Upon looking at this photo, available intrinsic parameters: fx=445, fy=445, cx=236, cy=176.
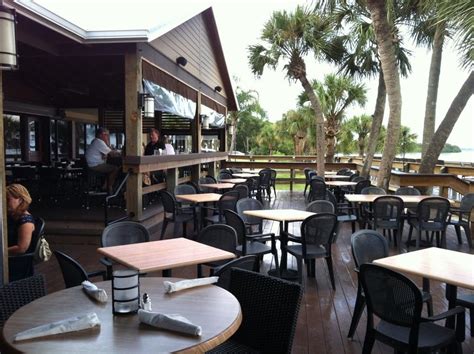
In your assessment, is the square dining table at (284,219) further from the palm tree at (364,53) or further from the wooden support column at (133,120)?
the palm tree at (364,53)

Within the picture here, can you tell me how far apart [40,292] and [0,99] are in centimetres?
182

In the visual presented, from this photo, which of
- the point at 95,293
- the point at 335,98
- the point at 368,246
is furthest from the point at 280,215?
the point at 335,98

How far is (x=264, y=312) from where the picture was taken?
2311 mm

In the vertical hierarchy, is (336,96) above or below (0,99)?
above

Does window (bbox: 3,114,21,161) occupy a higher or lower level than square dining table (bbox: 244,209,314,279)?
higher

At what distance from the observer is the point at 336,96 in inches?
632

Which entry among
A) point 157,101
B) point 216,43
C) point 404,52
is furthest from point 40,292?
point 404,52

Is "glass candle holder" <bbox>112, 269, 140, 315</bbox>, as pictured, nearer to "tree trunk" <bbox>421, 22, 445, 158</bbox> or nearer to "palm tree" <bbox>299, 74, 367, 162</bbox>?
"tree trunk" <bbox>421, 22, 445, 158</bbox>

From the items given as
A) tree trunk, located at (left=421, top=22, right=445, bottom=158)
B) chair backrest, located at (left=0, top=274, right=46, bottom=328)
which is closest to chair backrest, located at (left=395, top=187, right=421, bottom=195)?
tree trunk, located at (left=421, top=22, right=445, bottom=158)

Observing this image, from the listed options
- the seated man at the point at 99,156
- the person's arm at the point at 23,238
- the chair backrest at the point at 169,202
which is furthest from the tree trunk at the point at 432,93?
the person's arm at the point at 23,238

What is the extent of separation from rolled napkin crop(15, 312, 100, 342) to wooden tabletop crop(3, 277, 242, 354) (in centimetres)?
2

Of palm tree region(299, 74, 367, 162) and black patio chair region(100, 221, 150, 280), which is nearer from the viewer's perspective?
black patio chair region(100, 221, 150, 280)

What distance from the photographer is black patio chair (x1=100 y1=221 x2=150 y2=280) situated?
3.74 m

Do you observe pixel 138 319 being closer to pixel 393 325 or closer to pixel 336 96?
pixel 393 325
